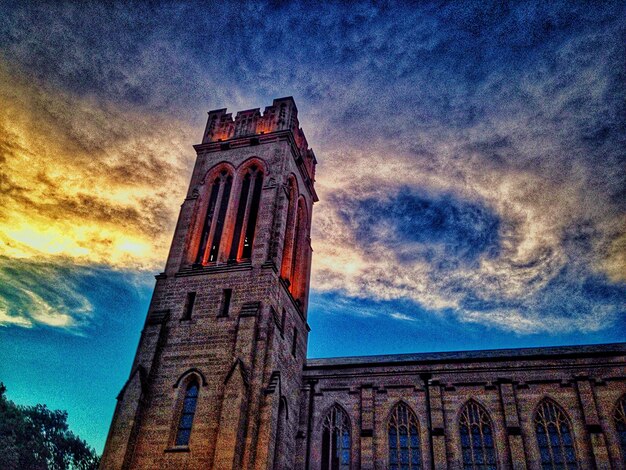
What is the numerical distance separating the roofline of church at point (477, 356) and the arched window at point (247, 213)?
8.14 m

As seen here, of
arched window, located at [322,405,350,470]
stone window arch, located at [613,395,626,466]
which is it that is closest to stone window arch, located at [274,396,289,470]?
arched window, located at [322,405,350,470]

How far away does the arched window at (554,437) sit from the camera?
25.0m

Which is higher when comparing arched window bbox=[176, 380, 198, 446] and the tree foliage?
the tree foliage

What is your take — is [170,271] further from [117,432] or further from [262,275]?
[117,432]

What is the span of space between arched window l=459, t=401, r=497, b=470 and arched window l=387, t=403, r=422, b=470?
7.91 ft

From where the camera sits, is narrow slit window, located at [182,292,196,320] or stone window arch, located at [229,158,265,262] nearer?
narrow slit window, located at [182,292,196,320]

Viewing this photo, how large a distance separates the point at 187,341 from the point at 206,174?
1224 cm

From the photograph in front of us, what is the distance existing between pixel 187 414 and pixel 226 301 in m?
6.13

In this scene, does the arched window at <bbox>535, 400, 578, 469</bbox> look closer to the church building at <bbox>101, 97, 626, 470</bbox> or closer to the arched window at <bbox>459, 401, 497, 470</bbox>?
the church building at <bbox>101, 97, 626, 470</bbox>

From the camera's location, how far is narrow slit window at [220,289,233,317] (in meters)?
27.0

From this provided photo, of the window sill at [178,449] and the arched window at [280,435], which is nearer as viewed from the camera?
the window sill at [178,449]

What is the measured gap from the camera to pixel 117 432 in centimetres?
2344

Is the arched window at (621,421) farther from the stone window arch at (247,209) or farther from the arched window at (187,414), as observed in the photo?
the stone window arch at (247,209)

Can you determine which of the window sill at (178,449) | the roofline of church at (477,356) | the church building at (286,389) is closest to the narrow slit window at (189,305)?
the church building at (286,389)
